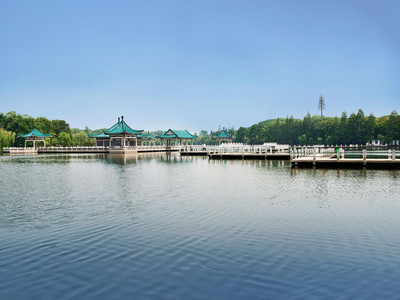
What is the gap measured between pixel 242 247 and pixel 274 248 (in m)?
0.89

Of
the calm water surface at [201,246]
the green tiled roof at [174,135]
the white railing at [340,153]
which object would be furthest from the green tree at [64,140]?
the calm water surface at [201,246]

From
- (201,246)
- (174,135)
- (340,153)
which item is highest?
(174,135)

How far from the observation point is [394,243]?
9953 mm

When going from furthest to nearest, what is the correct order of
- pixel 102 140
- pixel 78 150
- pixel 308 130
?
pixel 308 130 → pixel 102 140 → pixel 78 150

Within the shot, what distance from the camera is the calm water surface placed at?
7.23 metres

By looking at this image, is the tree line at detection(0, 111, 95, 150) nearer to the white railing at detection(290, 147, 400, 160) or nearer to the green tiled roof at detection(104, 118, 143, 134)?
the green tiled roof at detection(104, 118, 143, 134)

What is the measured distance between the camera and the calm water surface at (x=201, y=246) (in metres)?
7.23

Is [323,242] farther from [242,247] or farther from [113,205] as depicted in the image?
[113,205]

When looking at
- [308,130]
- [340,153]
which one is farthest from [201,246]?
[308,130]

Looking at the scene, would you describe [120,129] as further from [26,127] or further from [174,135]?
[26,127]

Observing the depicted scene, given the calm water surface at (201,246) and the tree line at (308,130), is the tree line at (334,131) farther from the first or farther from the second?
the calm water surface at (201,246)

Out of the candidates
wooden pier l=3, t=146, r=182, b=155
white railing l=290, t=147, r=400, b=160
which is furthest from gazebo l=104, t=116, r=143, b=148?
white railing l=290, t=147, r=400, b=160

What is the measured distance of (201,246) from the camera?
32.2 feet

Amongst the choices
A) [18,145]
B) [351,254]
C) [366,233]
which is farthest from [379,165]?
[18,145]
